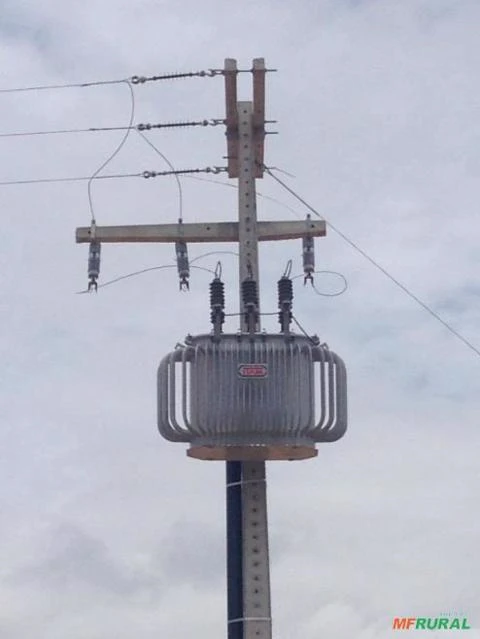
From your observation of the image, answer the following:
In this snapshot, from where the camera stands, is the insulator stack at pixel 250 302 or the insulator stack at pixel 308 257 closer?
the insulator stack at pixel 250 302

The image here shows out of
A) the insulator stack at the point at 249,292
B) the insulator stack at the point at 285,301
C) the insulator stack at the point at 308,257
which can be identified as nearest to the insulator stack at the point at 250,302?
the insulator stack at the point at 249,292

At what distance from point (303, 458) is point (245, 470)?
2.66ft

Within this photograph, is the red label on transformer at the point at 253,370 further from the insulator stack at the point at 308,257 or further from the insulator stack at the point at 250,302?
the insulator stack at the point at 308,257

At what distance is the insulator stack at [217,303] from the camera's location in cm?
2192

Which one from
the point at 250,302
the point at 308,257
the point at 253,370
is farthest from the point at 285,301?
the point at 308,257

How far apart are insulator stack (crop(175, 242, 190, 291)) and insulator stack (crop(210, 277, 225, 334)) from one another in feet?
3.68

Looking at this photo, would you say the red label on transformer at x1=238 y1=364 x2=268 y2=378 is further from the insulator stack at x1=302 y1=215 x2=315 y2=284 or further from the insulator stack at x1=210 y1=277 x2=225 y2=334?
the insulator stack at x1=302 y1=215 x2=315 y2=284

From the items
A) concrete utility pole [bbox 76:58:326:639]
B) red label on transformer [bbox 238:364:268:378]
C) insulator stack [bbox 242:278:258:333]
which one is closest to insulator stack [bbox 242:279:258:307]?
insulator stack [bbox 242:278:258:333]

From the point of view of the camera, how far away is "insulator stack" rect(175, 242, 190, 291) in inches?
924

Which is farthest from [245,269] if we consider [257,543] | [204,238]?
[257,543]

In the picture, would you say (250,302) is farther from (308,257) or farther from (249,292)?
(308,257)

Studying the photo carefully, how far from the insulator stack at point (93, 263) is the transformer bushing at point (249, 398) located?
2254mm

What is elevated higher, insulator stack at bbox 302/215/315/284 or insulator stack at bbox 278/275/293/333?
insulator stack at bbox 302/215/315/284

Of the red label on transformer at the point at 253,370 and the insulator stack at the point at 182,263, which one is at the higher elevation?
the insulator stack at the point at 182,263
